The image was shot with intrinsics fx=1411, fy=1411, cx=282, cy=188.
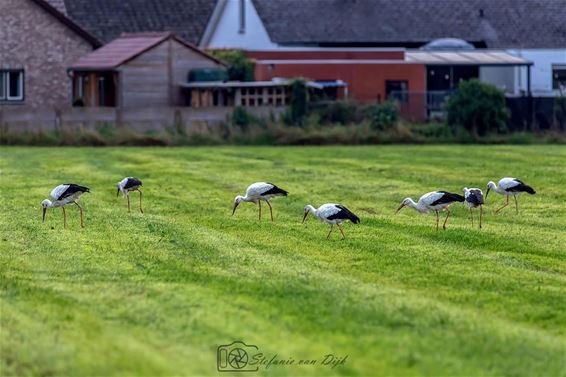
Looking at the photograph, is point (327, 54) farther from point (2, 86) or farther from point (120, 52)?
point (2, 86)

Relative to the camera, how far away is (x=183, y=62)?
57.8 m

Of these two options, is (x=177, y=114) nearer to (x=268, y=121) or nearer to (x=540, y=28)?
(x=268, y=121)

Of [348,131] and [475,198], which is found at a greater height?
[348,131]

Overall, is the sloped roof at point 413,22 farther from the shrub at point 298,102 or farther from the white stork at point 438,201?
the white stork at point 438,201

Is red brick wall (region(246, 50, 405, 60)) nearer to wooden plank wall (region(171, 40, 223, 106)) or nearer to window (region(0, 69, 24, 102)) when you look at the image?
wooden plank wall (region(171, 40, 223, 106))

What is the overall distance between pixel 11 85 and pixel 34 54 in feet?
5.47

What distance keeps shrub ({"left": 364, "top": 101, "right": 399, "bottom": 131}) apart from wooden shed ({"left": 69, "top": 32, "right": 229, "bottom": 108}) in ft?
36.7

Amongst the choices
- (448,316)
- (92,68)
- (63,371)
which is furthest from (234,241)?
(92,68)

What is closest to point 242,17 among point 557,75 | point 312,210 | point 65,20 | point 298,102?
point 65,20

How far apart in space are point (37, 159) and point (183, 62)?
19.4m

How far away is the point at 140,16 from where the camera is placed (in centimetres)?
7350

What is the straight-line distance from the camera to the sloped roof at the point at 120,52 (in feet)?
185

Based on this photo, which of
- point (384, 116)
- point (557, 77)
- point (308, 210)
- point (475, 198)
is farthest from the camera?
point (557, 77)

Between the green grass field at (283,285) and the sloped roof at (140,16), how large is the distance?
43.5 m
